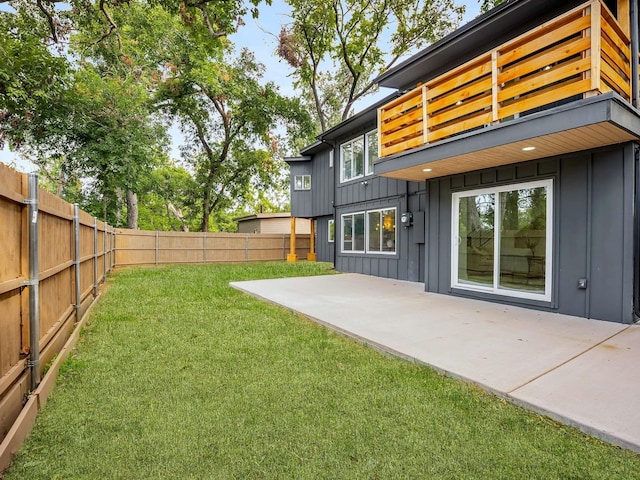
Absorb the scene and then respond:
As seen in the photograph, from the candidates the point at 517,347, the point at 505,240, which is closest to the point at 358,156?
the point at 505,240

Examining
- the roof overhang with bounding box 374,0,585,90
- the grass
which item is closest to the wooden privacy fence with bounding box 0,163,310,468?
the grass

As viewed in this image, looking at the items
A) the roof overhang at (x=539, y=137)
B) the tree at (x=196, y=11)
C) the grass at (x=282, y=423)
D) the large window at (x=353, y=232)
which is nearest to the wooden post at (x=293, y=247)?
the large window at (x=353, y=232)

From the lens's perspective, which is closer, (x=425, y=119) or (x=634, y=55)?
(x=634, y=55)

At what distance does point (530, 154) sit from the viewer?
15.9ft

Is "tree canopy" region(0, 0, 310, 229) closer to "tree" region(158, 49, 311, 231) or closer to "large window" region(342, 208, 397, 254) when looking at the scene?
"tree" region(158, 49, 311, 231)

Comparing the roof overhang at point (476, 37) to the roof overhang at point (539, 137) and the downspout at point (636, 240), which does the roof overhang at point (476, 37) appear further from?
the downspout at point (636, 240)

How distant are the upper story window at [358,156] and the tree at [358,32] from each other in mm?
8022

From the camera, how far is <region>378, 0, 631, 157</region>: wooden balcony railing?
3.77m

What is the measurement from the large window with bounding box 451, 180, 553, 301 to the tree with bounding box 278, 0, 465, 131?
1290 centimetres

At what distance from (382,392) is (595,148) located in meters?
4.41

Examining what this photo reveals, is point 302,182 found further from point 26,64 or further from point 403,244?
point 26,64

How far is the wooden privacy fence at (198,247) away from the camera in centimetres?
1273

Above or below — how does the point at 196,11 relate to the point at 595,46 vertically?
above

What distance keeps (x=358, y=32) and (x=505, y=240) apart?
1445 centimetres
